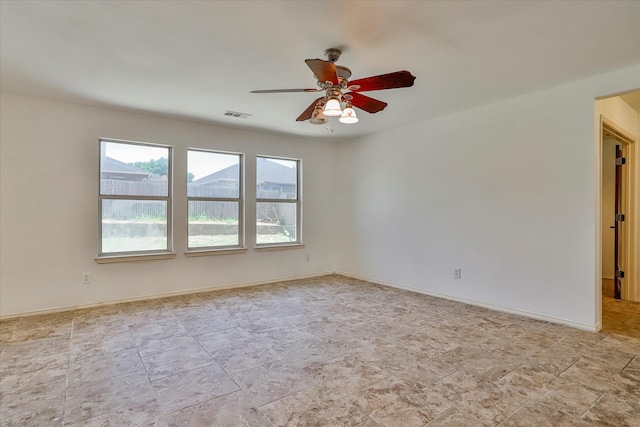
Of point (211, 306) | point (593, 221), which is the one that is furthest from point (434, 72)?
point (211, 306)

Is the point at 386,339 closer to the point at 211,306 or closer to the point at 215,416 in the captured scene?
the point at 215,416

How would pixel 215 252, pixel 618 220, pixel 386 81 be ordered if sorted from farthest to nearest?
pixel 215 252 < pixel 618 220 < pixel 386 81

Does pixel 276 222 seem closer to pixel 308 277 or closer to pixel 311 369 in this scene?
pixel 308 277

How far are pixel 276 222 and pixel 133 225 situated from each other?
Result: 2182 millimetres

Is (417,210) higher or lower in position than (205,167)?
lower

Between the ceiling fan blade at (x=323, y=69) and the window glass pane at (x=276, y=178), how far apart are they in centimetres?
333

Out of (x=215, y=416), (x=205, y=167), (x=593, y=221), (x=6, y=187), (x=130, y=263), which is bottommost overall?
(x=215, y=416)

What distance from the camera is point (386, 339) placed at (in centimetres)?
307

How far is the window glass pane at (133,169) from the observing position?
4332 mm

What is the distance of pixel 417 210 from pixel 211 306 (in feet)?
10.2

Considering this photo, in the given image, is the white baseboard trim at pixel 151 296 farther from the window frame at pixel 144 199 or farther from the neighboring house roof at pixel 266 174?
the neighboring house roof at pixel 266 174

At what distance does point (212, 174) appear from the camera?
5121 millimetres

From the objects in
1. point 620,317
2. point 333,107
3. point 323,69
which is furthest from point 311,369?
point 620,317

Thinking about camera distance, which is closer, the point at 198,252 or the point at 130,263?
Answer: the point at 130,263
